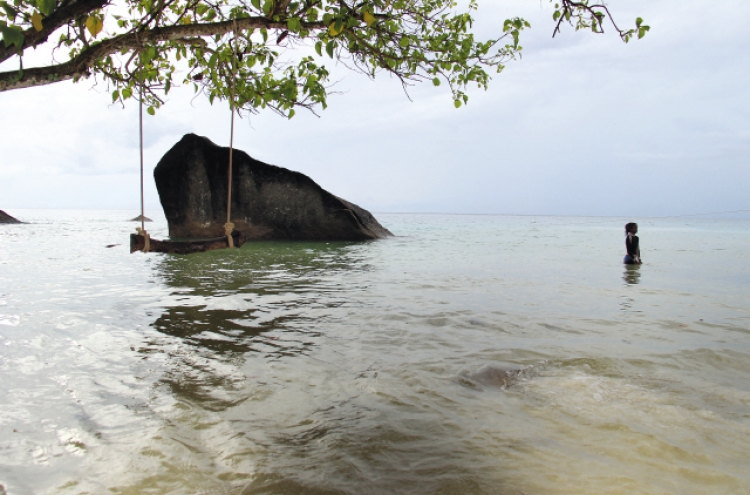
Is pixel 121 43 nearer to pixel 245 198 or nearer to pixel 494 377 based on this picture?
pixel 494 377

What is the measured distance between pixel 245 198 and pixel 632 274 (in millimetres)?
12588

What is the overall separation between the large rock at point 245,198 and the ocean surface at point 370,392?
33.1 feet

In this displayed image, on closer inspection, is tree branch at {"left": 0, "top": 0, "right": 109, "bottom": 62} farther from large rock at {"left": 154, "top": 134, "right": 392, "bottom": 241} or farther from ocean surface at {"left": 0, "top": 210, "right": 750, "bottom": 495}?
large rock at {"left": 154, "top": 134, "right": 392, "bottom": 241}

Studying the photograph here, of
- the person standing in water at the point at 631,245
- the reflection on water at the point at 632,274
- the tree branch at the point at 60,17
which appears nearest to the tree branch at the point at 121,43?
the tree branch at the point at 60,17

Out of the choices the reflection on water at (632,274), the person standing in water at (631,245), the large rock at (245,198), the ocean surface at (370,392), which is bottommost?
the ocean surface at (370,392)

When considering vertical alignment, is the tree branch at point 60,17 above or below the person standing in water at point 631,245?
above

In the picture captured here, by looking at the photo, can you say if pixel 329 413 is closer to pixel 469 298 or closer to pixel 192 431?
pixel 192 431

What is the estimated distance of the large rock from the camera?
1673 centimetres

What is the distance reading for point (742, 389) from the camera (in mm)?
3264

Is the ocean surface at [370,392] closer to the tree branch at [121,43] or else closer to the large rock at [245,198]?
the tree branch at [121,43]

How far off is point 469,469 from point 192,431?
1.51 metres

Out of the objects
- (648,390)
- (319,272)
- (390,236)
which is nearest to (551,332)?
(648,390)

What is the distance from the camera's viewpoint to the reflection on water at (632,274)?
8.57 m

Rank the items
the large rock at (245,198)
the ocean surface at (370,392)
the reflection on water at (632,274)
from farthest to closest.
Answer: the large rock at (245,198)
the reflection on water at (632,274)
the ocean surface at (370,392)
